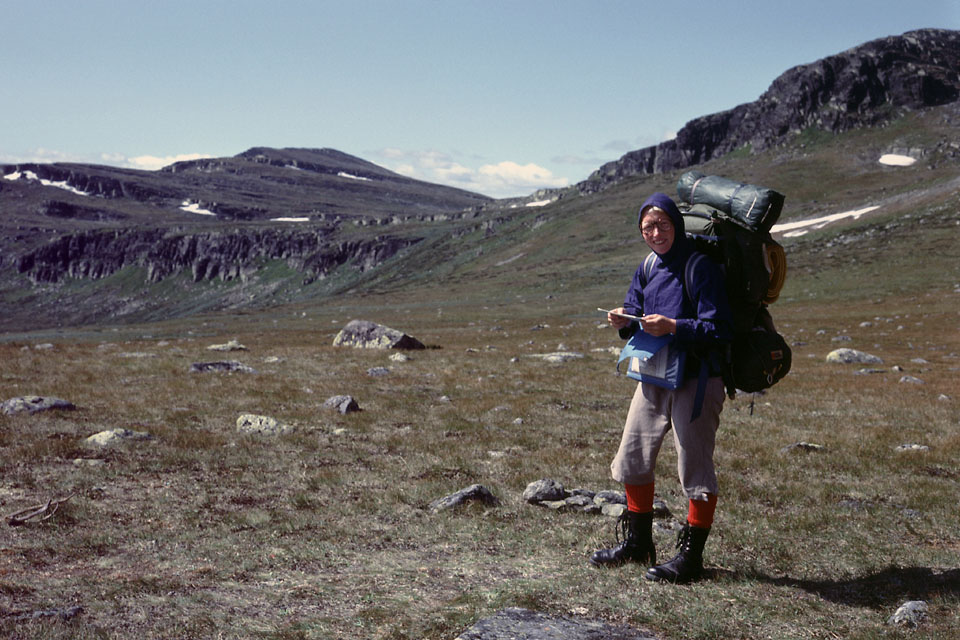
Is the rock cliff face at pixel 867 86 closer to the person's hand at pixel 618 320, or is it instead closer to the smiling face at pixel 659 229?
the smiling face at pixel 659 229

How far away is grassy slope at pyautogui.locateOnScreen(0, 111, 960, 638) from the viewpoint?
553 centimetres

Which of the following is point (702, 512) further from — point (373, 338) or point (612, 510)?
point (373, 338)

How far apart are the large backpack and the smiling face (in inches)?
11.7

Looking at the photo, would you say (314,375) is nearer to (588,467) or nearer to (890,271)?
(588,467)

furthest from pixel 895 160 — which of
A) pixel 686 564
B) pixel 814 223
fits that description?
pixel 686 564

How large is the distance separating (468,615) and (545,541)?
2.48 m

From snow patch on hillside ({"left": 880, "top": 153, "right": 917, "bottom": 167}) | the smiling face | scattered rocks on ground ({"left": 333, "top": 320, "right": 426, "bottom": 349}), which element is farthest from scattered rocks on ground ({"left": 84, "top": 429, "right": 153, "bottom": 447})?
snow patch on hillside ({"left": 880, "top": 153, "right": 917, "bottom": 167})

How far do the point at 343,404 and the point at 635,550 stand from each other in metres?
10.8

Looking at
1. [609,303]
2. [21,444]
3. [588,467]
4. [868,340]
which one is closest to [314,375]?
[21,444]

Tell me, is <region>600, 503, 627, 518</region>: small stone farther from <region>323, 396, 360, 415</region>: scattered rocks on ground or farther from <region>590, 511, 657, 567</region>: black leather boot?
<region>323, 396, 360, 415</region>: scattered rocks on ground

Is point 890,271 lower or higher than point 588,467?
higher

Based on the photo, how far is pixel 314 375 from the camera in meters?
23.7

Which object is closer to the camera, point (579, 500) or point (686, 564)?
point (686, 564)

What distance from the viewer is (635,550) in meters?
6.73
